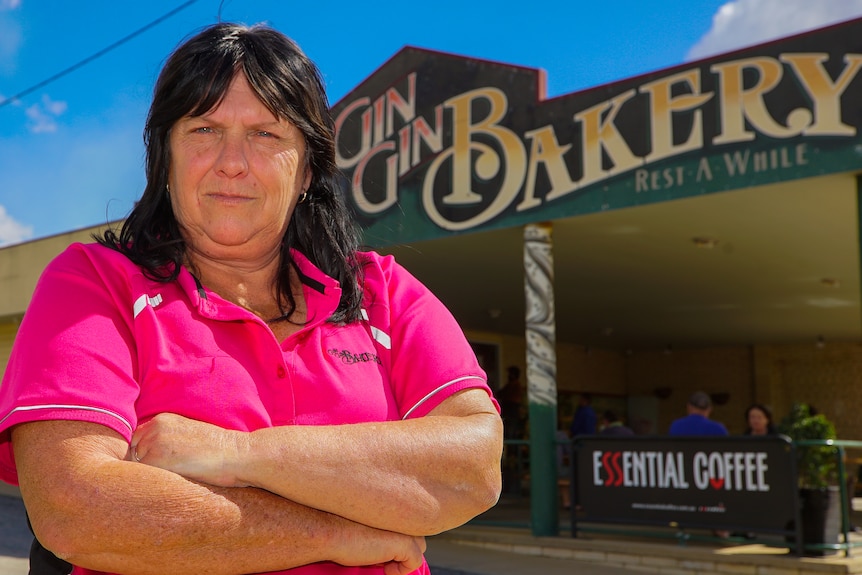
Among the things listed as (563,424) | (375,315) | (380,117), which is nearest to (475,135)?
(380,117)

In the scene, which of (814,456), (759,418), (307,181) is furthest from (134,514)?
(759,418)

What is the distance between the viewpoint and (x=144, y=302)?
4.92 ft

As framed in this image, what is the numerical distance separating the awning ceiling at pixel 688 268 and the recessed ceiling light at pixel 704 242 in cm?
5

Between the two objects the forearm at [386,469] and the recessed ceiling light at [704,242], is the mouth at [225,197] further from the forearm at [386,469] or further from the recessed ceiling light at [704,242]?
the recessed ceiling light at [704,242]

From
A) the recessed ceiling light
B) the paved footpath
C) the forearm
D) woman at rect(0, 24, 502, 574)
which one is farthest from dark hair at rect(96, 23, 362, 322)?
the recessed ceiling light

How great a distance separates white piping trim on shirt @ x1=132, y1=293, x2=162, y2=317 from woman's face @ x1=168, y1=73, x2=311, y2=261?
0.19 metres

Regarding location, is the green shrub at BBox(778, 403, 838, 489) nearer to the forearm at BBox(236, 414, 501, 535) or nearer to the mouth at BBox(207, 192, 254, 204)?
the forearm at BBox(236, 414, 501, 535)

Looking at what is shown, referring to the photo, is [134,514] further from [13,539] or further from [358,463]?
[13,539]

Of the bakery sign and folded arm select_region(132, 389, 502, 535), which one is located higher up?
the bakery sign

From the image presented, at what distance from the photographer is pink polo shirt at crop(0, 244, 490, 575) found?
1380 millimetres

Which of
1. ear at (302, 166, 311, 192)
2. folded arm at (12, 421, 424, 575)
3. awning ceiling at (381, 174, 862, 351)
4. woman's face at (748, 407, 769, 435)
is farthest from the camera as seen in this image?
woman's face at (748, 407, 769, 435)

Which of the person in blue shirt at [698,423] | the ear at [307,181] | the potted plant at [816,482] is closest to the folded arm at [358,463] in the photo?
the ear at [307,181]

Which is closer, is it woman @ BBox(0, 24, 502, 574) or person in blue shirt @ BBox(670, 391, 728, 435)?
woman @ BBox(0, 24, 502, 574)

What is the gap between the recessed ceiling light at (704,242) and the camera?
406 inches
